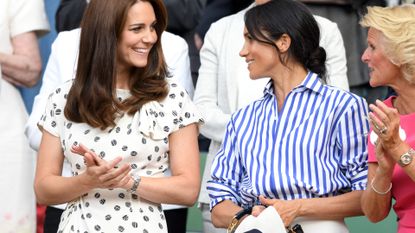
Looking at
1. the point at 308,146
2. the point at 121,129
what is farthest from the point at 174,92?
the point at 308,146

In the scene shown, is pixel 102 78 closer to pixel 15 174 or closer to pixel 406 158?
pixel 406 158

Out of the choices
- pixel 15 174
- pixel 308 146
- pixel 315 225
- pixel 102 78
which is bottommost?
pixel 15 174

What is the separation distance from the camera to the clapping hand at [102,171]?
4242 millimetres

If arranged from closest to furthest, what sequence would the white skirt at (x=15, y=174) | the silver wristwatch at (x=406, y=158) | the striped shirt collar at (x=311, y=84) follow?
1. the silver wristwatch at (x=406, y=158)
2. the striped shirt collar at (x=311, y=84)
3. the white skirt at (x=15, y=174)

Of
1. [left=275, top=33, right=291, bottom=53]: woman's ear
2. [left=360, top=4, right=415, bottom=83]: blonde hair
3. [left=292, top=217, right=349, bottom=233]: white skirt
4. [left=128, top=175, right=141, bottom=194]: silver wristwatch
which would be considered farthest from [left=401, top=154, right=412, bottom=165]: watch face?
[left=128, top=175, right=141, bottom=194]: silver wristwatch

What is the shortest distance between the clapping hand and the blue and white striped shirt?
1.76 ft

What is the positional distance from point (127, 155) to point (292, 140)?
2.09ft

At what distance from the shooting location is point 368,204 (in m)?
4.36

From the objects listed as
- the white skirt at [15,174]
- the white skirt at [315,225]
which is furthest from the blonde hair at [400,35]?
the white skirt at [15,174]

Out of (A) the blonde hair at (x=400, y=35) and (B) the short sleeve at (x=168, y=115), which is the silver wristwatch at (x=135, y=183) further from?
(A) the blonde hair at (x=400, y=35)

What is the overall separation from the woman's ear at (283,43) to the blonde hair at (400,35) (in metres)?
0.37

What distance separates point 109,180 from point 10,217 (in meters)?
1.78

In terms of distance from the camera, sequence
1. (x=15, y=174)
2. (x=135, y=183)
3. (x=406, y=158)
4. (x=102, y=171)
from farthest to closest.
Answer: (x=15, y=174) < (x=135, y=183) < (x=102, y=171) < (x=406, y=158)

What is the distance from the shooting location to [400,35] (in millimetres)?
4344
